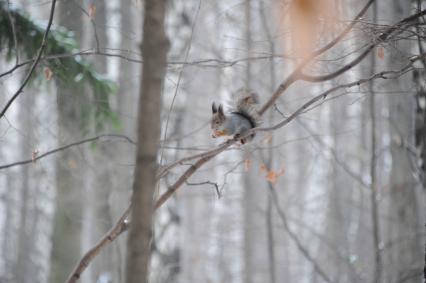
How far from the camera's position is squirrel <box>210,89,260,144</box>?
12.3ft

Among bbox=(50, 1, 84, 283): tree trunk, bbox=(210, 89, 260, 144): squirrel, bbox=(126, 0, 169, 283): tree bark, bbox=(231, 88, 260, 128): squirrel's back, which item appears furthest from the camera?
bbox=(50, 1, 84, 283): tree trunk

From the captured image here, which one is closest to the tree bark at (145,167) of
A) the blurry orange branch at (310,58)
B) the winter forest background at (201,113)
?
the winter forest background at (201,113)

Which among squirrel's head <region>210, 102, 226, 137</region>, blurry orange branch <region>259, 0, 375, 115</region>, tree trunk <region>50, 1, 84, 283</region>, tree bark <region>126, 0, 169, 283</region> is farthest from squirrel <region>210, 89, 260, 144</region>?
tree trunk <region>50, 1, 84, 283</region>

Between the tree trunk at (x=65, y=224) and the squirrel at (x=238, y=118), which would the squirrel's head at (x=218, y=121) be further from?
the tree trunk at (x=65, y=224)

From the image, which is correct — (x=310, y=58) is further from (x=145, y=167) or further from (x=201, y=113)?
(x=201, y=113)

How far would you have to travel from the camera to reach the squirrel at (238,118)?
3756mm

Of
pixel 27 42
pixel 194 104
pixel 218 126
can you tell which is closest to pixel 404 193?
pixel 218 126

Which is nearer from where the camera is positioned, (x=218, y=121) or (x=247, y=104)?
(x=247, y=104)

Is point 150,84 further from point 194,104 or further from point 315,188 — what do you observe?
point 315,188

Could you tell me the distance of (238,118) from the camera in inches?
153

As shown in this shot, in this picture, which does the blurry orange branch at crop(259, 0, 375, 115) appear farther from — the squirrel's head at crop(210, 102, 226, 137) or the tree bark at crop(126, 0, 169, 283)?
the tree bark at crop(126, 0, 169, 283)

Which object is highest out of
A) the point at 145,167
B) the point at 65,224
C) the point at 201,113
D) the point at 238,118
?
the point at 201,113

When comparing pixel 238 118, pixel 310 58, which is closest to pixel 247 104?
pixel 238 118

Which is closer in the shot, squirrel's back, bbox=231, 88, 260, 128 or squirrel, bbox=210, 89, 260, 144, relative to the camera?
squirrel's back, bbox=231, 88, 260, 128
